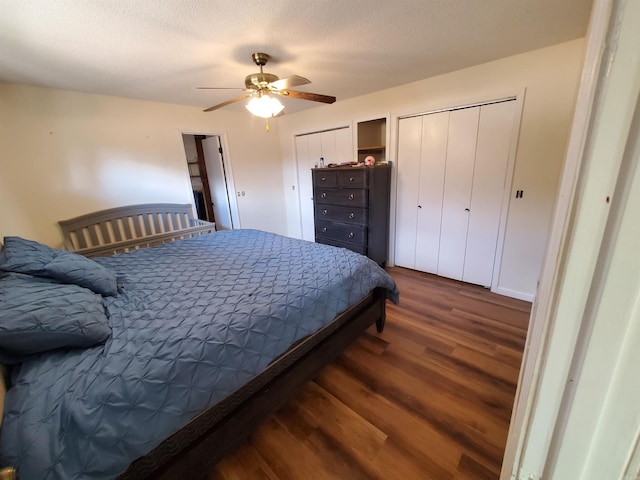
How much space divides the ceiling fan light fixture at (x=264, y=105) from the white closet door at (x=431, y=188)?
1840 mm

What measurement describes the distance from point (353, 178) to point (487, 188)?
4.77 feet

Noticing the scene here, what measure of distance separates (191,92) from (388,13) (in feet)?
7.56

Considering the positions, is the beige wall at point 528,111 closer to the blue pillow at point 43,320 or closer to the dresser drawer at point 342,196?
the dresser drawer at point 342,196

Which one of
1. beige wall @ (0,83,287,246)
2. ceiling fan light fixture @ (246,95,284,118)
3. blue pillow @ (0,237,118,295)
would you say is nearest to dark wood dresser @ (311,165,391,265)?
ceiling fan light fixture @ (246,95,284,118)

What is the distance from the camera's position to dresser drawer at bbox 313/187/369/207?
3.13 m

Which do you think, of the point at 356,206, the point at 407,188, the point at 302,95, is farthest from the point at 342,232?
the point at 302,95

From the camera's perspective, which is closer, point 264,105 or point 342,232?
point 264,105

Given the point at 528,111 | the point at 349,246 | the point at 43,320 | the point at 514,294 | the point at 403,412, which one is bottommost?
the point at 403,412

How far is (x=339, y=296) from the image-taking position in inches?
65.9

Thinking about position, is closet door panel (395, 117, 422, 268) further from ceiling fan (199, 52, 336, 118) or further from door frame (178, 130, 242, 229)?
door frame (178, 130, 242, 229)

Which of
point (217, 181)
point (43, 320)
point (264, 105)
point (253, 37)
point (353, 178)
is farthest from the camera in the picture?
point (217, 181)

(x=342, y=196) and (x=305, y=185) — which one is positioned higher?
(x=305, y=185)

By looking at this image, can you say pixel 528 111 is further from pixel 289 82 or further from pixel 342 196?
pixel 289 82

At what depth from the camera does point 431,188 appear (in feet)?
9.86
